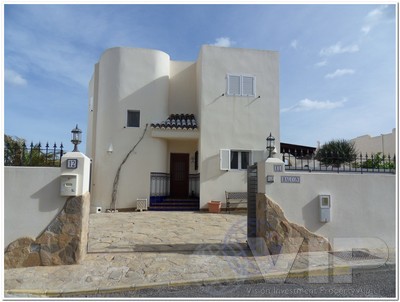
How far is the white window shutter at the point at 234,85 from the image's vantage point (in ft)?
44.8

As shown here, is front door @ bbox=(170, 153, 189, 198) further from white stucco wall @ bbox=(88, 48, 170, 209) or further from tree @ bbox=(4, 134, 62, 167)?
tree @ bbox=(4, 134, 62, 167)

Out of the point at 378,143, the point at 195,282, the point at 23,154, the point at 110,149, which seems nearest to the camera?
the point at 195,282

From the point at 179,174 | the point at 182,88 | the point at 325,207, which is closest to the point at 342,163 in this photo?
the point at 325,207

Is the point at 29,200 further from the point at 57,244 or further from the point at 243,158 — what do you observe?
the point at 243,158

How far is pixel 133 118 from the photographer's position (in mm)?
14156

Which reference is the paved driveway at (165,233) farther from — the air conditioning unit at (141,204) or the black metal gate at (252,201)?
the air conditioning unit at (141,204)

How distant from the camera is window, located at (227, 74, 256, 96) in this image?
13664 mm

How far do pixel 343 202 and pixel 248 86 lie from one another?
28.2 feet

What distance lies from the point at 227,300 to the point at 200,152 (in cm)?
949

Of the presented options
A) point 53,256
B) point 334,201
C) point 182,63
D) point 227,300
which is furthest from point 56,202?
point 182,63

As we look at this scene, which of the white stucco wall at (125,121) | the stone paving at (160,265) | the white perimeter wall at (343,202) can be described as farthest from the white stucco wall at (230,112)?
the white perimeter wall at (343,202)

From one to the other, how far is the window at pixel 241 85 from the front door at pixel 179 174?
430cm

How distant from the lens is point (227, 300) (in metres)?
4.11

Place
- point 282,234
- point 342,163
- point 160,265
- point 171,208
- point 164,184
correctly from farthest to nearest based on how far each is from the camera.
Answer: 1. point 164,184
2. point 171,208
3. point 342,163
4. point 282,234
5. point 160,265
